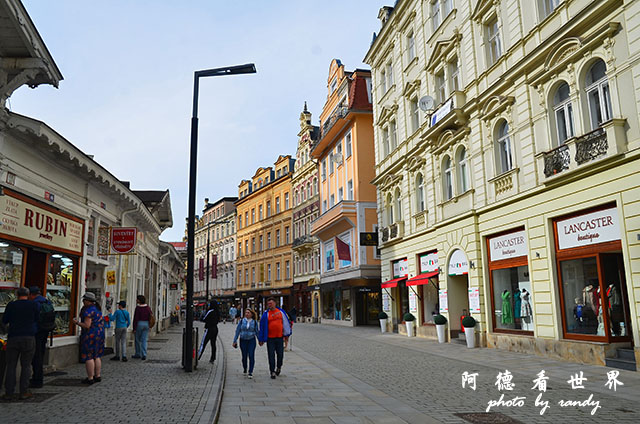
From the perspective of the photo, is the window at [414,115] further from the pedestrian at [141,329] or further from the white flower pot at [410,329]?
the pedestrian at [141,329]

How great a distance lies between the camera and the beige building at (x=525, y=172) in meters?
12.4

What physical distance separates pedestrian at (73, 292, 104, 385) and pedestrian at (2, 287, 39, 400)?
1.27 meters

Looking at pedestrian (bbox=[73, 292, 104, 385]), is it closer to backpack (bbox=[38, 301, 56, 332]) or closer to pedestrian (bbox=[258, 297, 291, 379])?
backpack (bbox=[38, 301, 56, 332])

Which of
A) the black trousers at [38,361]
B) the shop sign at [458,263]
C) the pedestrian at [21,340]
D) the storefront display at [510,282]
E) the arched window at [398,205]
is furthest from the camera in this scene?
the arched window at [398,205]

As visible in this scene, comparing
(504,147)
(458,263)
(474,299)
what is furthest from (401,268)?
(504,147)

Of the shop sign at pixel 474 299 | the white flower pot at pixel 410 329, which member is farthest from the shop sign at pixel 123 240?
the white flower pot at pixel 410 329

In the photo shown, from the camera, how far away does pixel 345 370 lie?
498 inches

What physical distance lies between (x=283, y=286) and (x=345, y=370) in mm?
39913

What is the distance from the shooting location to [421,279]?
906 inches

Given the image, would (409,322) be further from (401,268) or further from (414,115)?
(414,115)

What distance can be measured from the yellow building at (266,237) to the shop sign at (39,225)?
126 ft

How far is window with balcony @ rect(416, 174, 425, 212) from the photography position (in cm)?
2430

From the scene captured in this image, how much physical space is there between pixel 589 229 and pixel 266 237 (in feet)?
152

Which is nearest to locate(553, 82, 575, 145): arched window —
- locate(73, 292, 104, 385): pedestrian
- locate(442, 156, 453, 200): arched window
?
locate(442, 156, 453, 200): arched window
